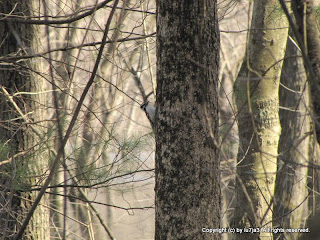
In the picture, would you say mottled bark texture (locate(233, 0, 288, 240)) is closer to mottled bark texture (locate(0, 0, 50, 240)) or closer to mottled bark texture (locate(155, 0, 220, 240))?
mottled bark texture (locate(0, 0, 50, 240))

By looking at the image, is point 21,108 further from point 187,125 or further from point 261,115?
point 261,115

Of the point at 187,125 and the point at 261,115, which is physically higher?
the point at 261,115

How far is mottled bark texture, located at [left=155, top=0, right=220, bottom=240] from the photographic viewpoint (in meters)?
2.12

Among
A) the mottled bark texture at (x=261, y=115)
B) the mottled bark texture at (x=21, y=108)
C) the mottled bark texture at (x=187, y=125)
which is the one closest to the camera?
the mottled bark texture at (x=187, y=125)

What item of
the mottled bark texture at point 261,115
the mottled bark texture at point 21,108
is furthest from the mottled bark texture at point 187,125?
the mottled bark texture at point 261,115

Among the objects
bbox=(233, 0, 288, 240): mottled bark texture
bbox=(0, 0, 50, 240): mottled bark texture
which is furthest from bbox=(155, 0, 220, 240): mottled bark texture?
bbox=(233, 0, 288, 240): mottled bark texture

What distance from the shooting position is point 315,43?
2146mm

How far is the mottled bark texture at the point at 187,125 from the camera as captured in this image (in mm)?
2125

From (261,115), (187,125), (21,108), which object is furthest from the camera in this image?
(261,115)

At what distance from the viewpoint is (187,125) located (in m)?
2.13

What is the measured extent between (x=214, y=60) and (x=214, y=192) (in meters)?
0.67

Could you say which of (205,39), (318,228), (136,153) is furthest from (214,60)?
(136,153)

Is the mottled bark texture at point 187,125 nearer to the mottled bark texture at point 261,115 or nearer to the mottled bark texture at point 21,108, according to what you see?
the mottled bark texture at point 21,108

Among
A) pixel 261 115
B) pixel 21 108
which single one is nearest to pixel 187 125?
pixel 21 108
